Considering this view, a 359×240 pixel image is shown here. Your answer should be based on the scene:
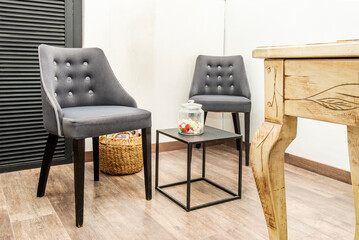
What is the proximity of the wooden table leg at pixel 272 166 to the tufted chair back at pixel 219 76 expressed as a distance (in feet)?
6.65

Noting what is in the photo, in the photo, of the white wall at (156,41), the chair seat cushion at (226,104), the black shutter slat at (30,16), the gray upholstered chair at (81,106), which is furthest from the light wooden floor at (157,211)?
the black shutter slat at (30,16)

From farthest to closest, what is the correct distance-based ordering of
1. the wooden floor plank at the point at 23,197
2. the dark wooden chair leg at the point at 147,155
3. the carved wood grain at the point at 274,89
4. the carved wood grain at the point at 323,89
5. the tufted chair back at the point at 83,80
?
the tufted chair back at the point at 83,80 < the dark wooden chair leg at the point at 147,155 < the wooden floor plank at the point at 23,197 < the carved wood grain at the point at 274,89 < the carved wood grain at the point at 323,89

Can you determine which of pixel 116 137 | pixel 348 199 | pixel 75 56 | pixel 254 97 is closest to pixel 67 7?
pixel 75 56

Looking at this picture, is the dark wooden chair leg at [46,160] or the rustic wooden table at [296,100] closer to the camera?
the rustic wooden table at [296,100]

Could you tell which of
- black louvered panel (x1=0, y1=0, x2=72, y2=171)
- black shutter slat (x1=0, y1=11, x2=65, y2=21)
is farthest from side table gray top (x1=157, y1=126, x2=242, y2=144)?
black shutter slat (x1=0, y1=11, x2=65, y2=21)

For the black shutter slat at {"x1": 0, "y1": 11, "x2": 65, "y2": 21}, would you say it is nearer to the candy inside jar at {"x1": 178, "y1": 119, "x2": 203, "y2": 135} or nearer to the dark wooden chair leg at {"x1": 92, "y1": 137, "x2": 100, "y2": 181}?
the dark wooden chair leg at {"x1": 92, "y1": 137, "x2": 100, "y2": 181}

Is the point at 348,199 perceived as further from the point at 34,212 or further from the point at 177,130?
the point at 34,212

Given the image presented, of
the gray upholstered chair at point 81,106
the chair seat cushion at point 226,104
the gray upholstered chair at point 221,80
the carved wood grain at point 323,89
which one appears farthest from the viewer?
the gray upholstered chair at point 221,80

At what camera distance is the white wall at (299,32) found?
245 centimetres

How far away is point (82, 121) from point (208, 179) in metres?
1.12

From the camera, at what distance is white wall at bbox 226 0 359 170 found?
2.45 m

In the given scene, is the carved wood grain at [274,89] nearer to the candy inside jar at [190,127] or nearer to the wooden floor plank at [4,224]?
the candy inside jar at [190,127]

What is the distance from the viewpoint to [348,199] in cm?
212

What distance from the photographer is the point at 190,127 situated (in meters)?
2.08
